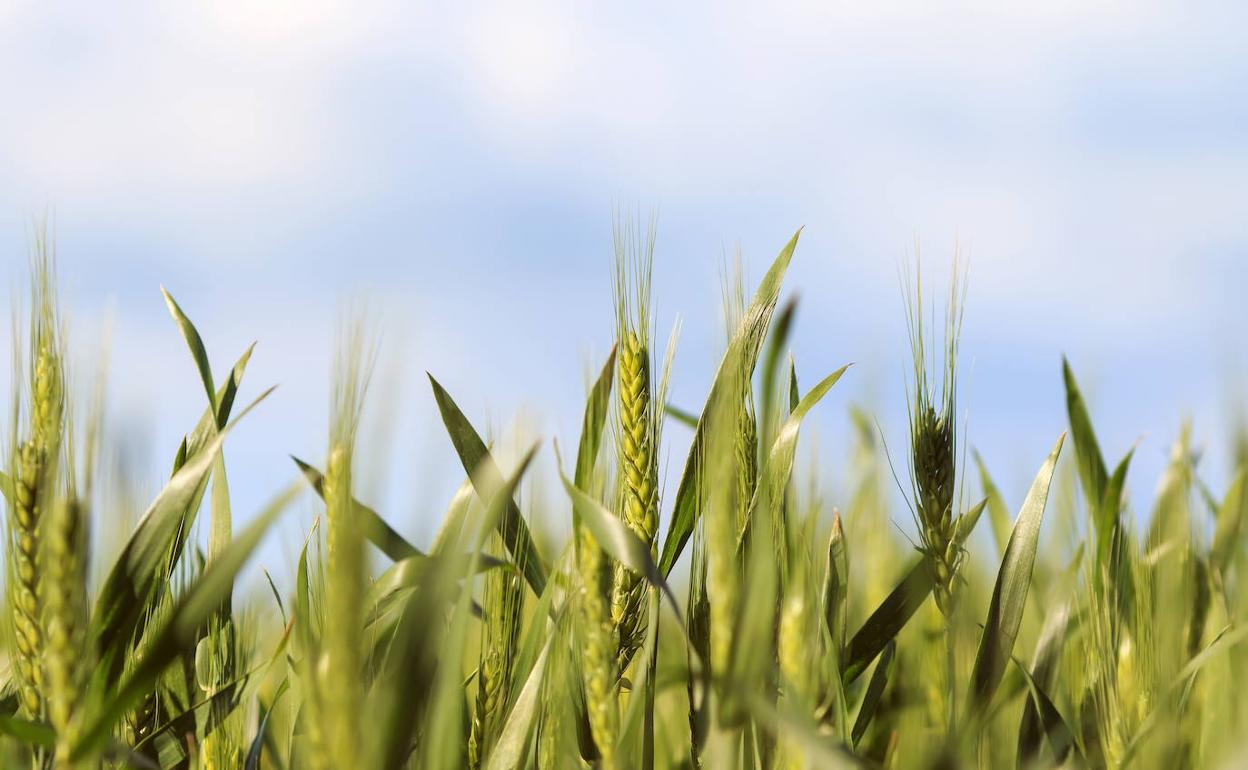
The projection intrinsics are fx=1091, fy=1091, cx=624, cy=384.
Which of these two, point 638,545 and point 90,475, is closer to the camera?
point 638,545

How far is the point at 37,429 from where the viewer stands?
1139 millimetres

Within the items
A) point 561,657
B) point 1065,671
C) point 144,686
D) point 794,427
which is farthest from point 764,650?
point 1065,671

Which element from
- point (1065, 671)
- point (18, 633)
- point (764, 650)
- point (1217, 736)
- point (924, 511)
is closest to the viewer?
point (764, 650)

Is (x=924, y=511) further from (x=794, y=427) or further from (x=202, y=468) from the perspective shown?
(x=202, y=468)

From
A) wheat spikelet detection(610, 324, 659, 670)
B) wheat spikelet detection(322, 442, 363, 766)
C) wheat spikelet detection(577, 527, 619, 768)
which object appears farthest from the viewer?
wheat spikelet detection(610, 324, 659, 670)

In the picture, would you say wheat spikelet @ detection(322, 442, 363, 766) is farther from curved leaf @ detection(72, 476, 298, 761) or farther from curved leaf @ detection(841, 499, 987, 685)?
curved leaf @ detection(841, 499, 987, 685)

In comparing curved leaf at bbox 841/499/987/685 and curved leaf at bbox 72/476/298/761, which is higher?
curved leaf at bbox 72/476/298/761

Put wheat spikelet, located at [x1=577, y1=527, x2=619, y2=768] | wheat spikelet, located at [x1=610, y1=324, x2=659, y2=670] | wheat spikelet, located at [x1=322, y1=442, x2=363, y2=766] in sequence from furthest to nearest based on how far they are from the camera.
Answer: wheat spikelet, located at [x1=610, y1=324, x2=659, y2=670], wheat spikelet, located at [x1=577, y1=527, x2=619, y2=768], wheat spikelet, located at [x1=322, y1=442, x2=363, y2=766]

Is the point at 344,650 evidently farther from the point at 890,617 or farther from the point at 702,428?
the point at 890,617

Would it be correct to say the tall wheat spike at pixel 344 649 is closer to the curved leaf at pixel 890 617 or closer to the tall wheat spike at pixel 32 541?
the tall wheat spike at pixel 32 541

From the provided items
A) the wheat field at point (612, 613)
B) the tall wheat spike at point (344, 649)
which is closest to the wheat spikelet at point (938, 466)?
the wheat field at point (612, 613)

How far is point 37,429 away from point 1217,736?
4.35 ft

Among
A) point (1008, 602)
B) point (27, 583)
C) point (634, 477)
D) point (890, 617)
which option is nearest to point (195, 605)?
point (27, 583)

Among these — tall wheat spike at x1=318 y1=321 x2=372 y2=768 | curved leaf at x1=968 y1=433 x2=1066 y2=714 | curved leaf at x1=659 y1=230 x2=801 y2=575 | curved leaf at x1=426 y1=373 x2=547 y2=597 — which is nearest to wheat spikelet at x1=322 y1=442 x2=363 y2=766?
tall wheat spike at x1=318 y1=321 x2=372 y2=768
